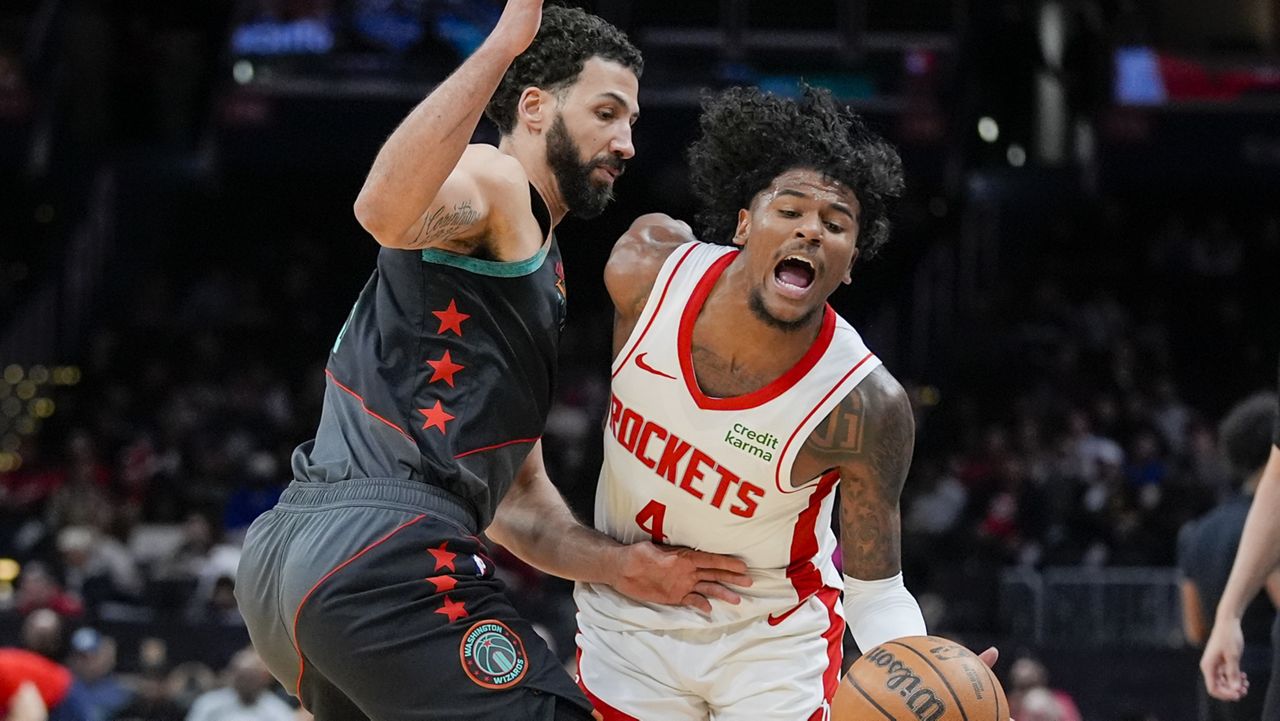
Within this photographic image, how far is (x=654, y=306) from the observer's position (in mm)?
4203

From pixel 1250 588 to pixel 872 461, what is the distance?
1391 millimetres

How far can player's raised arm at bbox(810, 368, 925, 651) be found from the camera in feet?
13.1

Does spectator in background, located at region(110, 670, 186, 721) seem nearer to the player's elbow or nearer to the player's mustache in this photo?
the player's mustache

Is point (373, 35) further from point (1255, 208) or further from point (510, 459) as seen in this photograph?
point (510, 459)

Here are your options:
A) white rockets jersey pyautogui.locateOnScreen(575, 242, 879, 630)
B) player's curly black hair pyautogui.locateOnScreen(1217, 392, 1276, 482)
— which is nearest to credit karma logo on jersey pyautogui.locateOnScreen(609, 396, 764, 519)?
white rockets jersey pyautogui.locateOnScreen(575, 242, 879, 630)

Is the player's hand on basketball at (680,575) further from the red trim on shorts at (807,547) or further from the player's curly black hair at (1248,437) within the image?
the player's curly black hair at (1248,437)

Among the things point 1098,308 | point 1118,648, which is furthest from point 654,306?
point 1098,308

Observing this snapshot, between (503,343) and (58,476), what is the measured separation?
12.4 meters

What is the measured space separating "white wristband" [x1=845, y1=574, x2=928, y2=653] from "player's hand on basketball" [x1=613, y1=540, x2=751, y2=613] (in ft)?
0.93

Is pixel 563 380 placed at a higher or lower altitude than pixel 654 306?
lower

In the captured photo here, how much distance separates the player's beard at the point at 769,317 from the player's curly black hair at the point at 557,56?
0.65m

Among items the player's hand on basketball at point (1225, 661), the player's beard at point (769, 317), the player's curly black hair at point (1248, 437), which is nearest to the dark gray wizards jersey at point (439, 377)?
the player's beard at point (769, 317)

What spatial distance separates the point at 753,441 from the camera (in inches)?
160

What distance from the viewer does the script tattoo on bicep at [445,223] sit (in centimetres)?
344
